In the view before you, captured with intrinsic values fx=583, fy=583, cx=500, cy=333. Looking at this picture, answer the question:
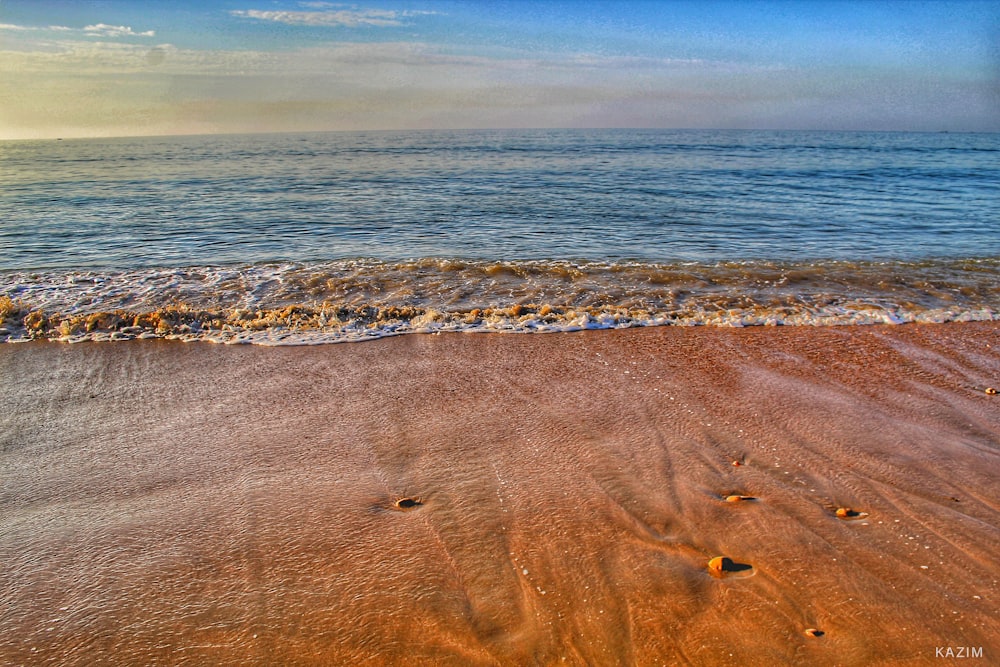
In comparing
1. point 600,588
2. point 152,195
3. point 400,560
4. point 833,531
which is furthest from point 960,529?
point 152,195

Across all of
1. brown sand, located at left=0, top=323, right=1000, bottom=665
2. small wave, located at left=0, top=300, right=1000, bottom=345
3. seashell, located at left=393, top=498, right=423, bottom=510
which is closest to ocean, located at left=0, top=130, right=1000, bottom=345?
small wave, located at left=0, top=300, right=1000, bottom=345

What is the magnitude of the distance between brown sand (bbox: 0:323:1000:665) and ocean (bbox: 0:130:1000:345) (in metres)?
1.38

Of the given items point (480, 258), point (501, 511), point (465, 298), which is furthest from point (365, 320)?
point (501, 511)

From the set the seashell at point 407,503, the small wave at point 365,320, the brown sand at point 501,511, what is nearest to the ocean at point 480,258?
the small wave at point 365,320

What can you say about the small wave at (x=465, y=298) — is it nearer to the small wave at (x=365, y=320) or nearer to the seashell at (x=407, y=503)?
the small wave at (x=365, y=320)

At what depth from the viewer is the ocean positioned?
6.54m

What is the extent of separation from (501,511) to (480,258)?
23.1 ft

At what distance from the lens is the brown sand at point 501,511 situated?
228cm

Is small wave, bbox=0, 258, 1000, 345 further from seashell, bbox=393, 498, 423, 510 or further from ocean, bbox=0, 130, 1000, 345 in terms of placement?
seashell, bbox=393, 498, 423, 510

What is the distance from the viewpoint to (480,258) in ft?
32.0

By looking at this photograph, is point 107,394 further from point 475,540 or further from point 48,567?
point 475,540

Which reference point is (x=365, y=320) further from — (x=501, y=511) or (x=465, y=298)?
(x=501, y=511)

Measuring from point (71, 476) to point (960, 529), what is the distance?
487cm

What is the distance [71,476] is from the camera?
11.5 ft
